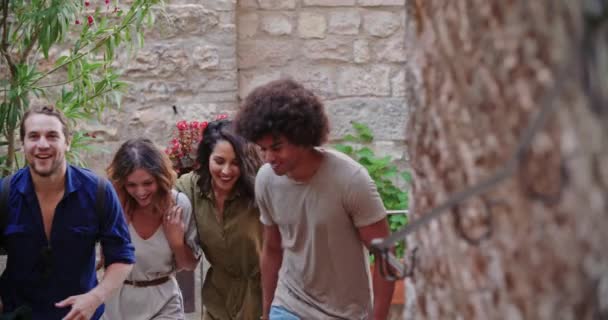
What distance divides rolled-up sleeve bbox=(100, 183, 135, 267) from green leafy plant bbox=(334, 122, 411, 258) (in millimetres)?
3335

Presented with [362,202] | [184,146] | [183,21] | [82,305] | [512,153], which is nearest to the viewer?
[512,153]

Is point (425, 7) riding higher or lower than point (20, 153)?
higher

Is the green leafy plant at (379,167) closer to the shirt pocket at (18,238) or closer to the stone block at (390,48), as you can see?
the stone block at (390,48)

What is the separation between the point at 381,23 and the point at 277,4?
2.59ft

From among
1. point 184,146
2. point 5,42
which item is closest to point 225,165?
point 5,42

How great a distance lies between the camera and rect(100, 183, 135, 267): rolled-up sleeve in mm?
4871

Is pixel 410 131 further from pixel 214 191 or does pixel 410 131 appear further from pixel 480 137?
pixel 214 191

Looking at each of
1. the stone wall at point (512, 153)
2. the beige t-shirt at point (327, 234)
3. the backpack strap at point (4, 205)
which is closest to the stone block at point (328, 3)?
the beige t-shirt at point (327, 234)

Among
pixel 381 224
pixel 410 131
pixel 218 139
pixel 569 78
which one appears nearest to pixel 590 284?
pixel 569 78

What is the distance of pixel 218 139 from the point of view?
5.48 meters

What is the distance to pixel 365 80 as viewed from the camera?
8742mm

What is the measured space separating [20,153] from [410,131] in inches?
210

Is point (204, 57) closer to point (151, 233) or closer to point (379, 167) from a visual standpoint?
point (379, 167)

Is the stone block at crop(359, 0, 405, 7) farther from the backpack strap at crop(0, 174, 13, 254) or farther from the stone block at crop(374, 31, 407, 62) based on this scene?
the backpack strap at crop(0, 174, 13, 254)
